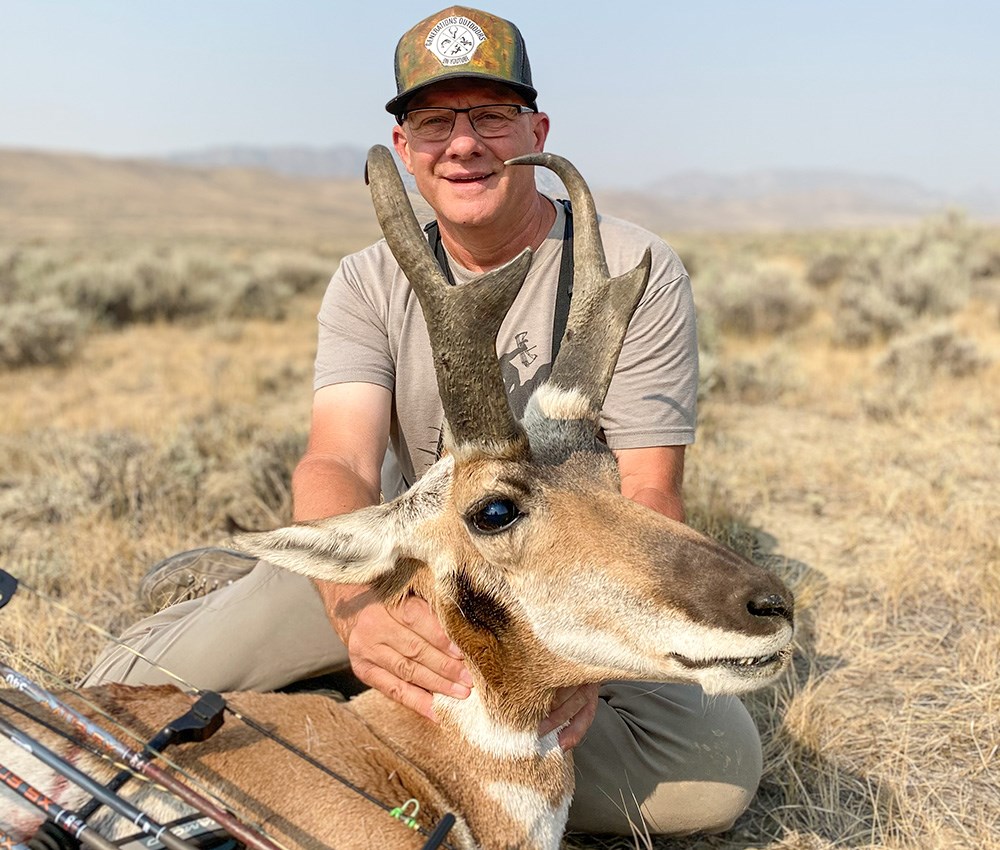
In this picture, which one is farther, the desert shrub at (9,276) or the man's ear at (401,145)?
the desert shrub at (9,276)

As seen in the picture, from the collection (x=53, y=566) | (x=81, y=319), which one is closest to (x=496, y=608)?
(x=53, y=566)

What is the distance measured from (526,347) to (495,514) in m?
1.55

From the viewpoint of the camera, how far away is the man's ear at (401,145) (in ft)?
14.2

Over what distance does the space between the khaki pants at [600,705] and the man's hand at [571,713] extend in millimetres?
664

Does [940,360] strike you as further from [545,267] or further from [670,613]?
[670,613]

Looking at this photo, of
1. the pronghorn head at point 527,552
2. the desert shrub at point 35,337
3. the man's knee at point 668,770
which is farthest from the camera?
the desert shrub at point 35,337

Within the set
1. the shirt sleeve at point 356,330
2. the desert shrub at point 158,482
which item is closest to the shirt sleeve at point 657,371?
the shirt sleeve at point 356,330

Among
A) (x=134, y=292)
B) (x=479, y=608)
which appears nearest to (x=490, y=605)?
(x=479, y=608)

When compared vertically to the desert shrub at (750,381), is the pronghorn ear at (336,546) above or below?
above

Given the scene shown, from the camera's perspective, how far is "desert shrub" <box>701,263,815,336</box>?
49.5 feet

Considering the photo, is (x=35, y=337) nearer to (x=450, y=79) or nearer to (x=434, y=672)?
(x=450, y=79)

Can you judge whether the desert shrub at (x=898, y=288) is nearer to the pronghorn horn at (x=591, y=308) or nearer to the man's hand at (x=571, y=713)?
the pronghorn horn at (x=591, y=308)

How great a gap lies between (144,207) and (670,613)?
142820mm

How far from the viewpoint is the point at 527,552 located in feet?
8.91
